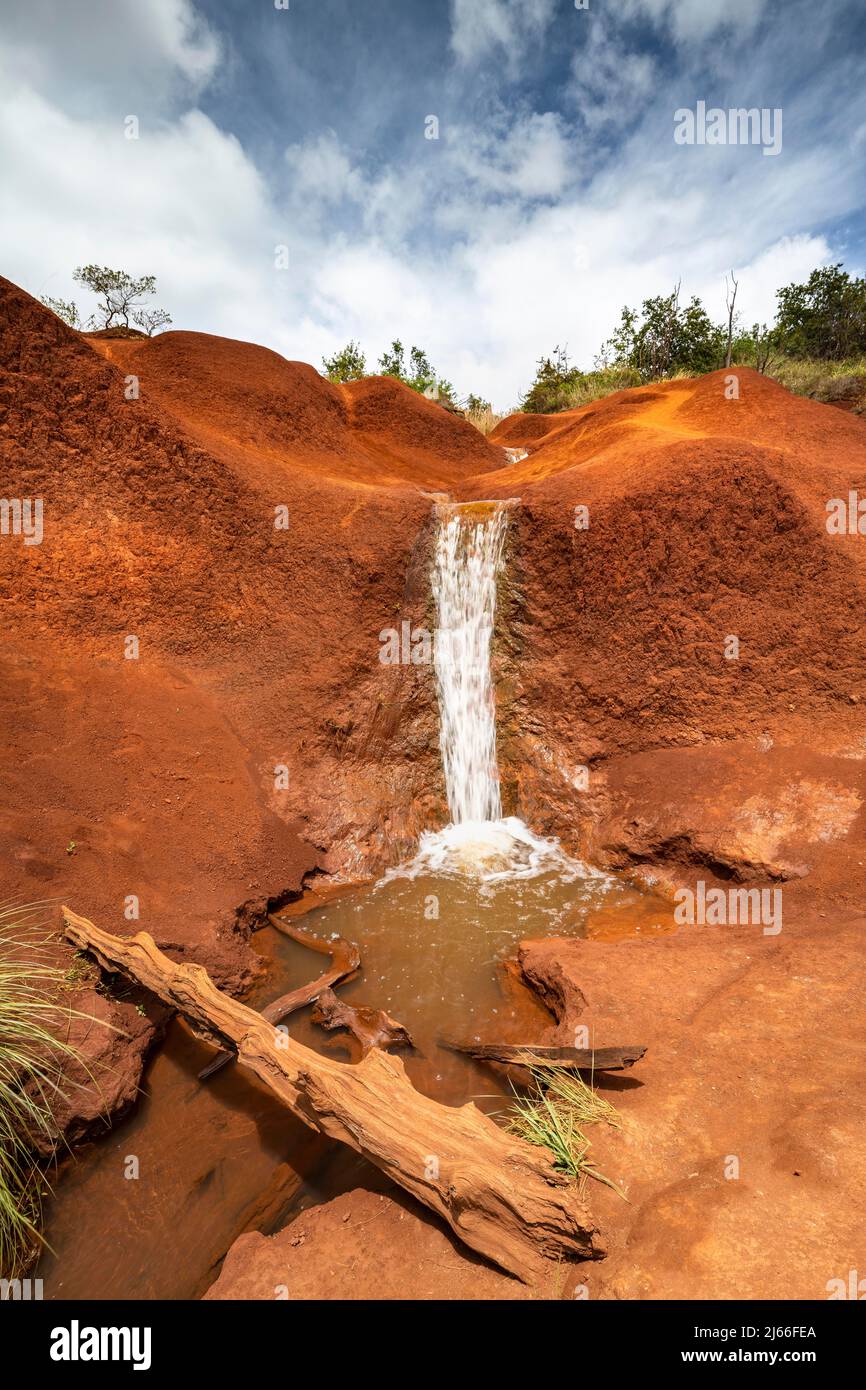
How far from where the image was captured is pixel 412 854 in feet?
25.3

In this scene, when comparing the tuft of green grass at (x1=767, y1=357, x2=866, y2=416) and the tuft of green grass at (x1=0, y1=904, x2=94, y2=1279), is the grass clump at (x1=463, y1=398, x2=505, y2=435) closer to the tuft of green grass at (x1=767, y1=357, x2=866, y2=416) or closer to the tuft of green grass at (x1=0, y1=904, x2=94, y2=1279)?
the tuft of green grass at (x1=767, y1=357, x2=866, y2=416)

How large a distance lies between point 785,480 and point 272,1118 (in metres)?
9.56

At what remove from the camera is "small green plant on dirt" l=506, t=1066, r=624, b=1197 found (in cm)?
282

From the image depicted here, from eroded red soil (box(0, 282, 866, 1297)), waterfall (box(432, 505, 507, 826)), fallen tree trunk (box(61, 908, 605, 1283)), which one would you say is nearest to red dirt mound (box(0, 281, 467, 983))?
eroded red soil (box(0, 282, 866, 1297))

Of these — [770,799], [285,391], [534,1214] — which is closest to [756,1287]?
[534,1214]

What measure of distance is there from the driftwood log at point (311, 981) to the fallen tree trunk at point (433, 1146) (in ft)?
1.54

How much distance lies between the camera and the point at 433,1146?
2812 millimetres

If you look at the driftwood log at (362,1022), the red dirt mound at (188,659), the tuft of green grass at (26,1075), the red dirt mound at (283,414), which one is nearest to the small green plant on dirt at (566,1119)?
the driftwood log at (362,1022)

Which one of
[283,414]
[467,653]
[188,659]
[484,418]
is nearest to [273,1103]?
[188,659]

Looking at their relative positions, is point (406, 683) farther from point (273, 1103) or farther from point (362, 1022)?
point (273, 1103)

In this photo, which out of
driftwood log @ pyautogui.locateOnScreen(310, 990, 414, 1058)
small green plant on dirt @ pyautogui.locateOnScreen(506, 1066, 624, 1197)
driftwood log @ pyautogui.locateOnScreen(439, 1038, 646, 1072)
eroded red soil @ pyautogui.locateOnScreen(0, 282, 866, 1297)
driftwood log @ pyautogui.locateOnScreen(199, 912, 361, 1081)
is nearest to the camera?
small green plant on dirt @ pyautogui.locateOnScreen(506, 1066, 624, 1197)

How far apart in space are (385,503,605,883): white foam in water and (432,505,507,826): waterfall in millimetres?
15

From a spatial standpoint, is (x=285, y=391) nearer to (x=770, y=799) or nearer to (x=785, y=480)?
(x=785, y=480)

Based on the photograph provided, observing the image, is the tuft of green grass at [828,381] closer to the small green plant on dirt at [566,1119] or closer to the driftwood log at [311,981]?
the driftwood log at [311,981]
